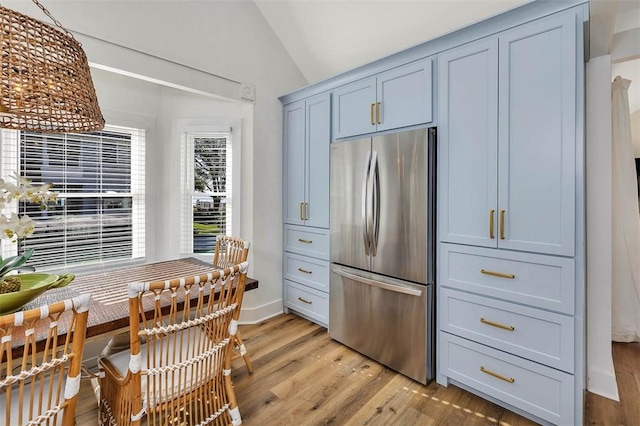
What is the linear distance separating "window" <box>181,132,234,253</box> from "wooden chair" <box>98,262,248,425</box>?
5.07 feet

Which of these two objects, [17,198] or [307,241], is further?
[307,241]

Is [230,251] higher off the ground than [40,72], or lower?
lower

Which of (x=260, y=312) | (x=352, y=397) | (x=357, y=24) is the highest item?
(x=357, y=24)

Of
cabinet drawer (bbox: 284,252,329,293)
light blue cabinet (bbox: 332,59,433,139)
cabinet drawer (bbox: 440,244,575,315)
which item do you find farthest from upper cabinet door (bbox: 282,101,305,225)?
cabinet drawer (bbox: 440,244,575,315)

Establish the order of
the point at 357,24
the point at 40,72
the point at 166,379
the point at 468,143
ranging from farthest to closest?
1. the point at 357,24
2. the point at 468,143
3. the point at 166,379
4. the point at 40,72

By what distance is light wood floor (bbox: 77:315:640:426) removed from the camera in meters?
1.85

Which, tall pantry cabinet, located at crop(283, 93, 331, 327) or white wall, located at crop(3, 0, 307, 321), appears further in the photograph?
tall pantry cabinet, located at crop(283, 93, 331, 327)

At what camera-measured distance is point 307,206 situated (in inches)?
125

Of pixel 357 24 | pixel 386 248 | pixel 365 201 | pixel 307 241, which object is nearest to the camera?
pixel 386 248

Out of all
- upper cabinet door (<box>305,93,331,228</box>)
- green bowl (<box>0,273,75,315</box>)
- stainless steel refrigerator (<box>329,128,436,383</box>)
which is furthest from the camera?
upper cabinet door (<box>305,93,331,228</box>)

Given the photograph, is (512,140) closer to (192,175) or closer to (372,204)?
(372,204)

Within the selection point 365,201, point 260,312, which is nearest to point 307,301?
point 260,312

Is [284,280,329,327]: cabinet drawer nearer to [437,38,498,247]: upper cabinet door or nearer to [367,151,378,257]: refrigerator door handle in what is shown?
[367,151,378,257]: refrigerator door handle

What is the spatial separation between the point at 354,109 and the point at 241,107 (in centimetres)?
123
